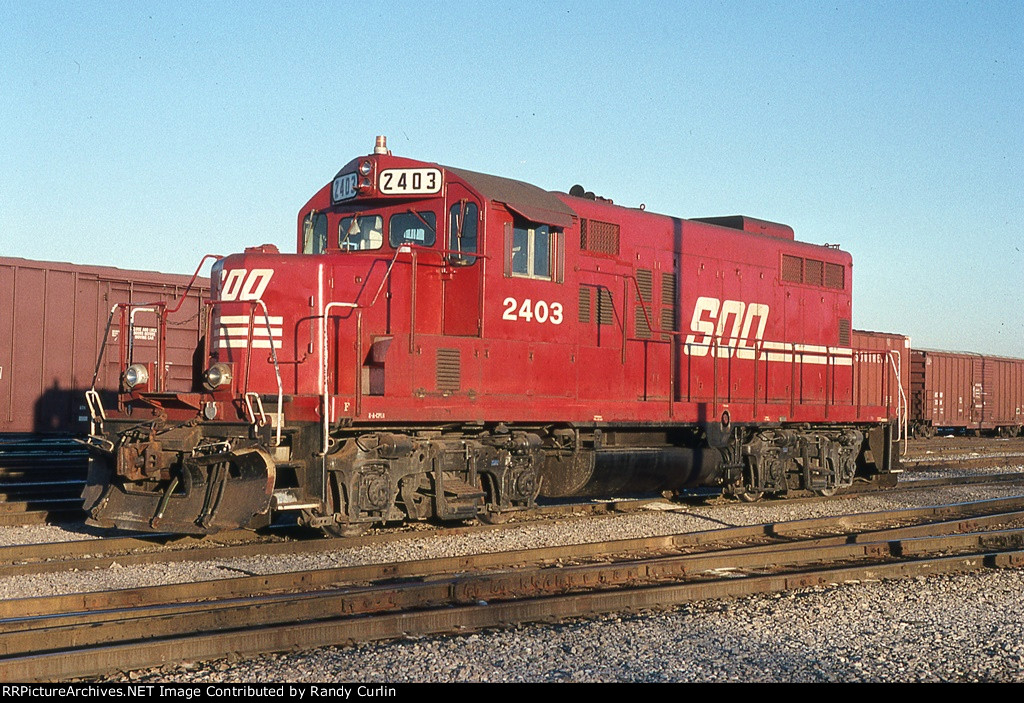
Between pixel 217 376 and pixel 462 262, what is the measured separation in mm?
2591

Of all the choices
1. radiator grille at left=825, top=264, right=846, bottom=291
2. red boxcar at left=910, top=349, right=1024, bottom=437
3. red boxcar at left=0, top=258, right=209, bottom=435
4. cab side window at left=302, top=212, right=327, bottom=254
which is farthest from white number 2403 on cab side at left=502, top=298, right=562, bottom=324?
red boxcar at left=910, top=349, right=1024, bottom=437

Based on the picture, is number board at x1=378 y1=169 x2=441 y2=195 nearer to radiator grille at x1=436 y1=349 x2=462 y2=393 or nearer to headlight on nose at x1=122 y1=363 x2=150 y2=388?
radiator grille at x1=436 y1=349 x2=462 y2=393

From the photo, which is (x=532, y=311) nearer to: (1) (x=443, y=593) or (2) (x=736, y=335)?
(2) (x=736, y=335)

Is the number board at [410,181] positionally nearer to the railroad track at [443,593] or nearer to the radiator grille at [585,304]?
the radiator grille at [585,304]

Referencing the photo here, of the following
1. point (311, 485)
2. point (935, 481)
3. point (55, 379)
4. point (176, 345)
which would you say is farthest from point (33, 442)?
point (935, 481)

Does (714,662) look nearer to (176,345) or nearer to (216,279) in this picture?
(216,279)

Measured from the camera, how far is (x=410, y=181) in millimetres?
10281

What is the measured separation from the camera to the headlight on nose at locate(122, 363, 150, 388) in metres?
9.78

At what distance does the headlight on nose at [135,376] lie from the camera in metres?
9.78

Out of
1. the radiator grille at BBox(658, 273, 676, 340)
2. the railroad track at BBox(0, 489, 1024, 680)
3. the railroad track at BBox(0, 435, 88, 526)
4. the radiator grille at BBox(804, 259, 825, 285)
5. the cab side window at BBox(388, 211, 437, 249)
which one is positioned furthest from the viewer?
the radiator grille at BBox(804, 259, 825, 285)

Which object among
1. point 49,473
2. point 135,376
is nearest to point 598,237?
point 135,376

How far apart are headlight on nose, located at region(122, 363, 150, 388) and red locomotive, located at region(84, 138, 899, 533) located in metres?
0.02

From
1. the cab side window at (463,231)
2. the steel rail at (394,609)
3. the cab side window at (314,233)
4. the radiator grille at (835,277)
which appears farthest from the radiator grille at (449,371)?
the radiator grille at (835,277)
